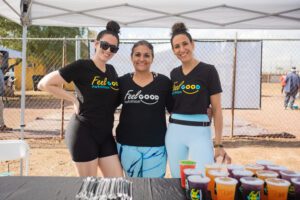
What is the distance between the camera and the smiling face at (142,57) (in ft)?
8.98

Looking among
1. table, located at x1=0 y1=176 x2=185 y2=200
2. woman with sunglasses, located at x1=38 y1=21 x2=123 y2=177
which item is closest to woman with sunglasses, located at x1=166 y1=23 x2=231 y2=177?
woman with sunglasses, located at x1=38 y1=21 x2=123 y2=177

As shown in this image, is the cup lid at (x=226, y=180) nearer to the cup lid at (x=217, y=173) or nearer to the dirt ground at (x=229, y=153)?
the cup lid at (x=217, y=173)

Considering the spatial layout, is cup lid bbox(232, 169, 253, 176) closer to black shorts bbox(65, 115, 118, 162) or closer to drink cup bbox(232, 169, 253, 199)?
drink cup bbox(232, 169, 253, 199)

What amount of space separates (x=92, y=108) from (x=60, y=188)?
93 centimetres

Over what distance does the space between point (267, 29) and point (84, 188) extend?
4825 millimetres

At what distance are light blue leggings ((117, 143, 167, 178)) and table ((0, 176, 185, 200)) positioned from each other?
67 centimetres

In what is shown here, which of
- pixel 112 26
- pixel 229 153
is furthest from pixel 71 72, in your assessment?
pixel 229 153

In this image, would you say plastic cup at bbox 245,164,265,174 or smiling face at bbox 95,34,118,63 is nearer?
plastic cup at bbox 245,164,265,174

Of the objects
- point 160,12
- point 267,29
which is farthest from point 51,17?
point 267,29

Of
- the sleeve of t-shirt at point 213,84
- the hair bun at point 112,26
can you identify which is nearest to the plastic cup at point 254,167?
the sleeve of t-shirt at point 213,84

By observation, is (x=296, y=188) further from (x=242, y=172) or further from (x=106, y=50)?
(x=106, y=50)

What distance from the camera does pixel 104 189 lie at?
1.77 meters

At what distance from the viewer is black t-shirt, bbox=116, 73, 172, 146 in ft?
8.77

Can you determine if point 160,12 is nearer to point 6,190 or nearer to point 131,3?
point 131,3
